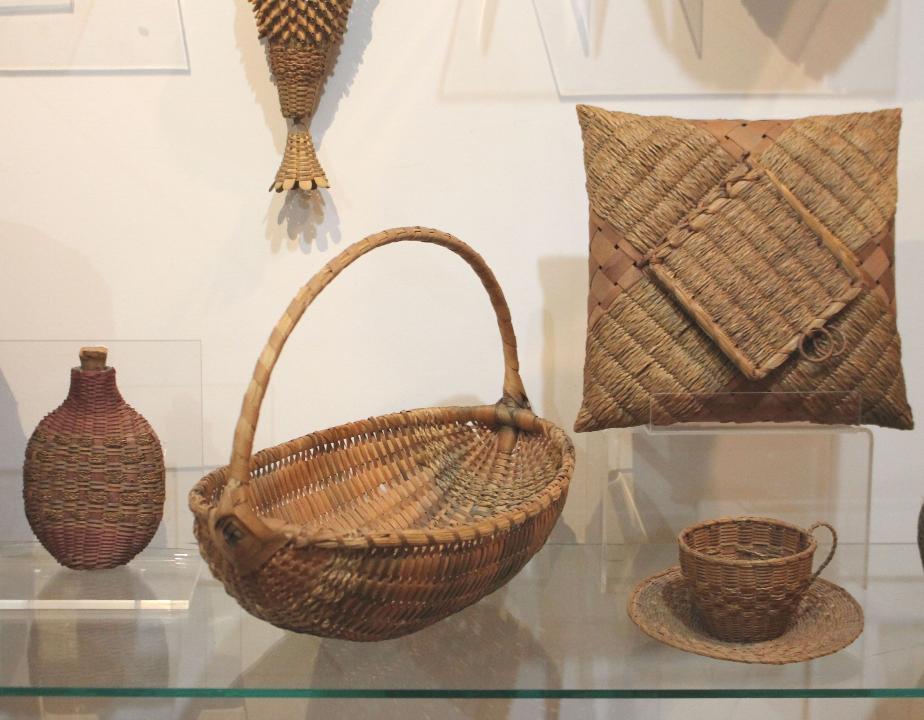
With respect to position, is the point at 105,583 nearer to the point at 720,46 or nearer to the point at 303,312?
the point at 303,312

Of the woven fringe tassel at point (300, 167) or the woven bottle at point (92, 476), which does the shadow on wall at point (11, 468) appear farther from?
the woven fringe tassel at point (300, 167)

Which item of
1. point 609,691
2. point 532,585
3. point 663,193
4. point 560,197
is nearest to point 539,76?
point 560,197

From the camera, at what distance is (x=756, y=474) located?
1102mm

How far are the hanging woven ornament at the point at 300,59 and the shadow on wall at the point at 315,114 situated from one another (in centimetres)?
2

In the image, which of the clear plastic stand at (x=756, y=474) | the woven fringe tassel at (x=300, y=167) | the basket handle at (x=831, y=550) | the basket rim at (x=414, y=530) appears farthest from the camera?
the woven fringe tassel at (x=300, y=167)

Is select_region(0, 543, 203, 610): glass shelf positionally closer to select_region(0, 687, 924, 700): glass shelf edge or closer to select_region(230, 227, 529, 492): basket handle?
select_region(0, 687, 924, 700): glass shelf edge

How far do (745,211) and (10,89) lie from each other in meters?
0.79

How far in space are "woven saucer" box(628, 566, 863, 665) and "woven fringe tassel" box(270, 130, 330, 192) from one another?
1.73 ft

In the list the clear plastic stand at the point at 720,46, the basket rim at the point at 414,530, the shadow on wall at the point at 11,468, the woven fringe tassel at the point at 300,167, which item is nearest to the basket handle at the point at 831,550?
the basket rim at the point at 414,530

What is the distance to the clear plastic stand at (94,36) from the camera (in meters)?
1.20

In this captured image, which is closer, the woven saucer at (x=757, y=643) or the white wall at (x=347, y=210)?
the woven saucer at (x=757, y=643)

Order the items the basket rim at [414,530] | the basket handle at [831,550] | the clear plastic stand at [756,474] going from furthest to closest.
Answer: the clear plastic stand at [756,474] → the basket handle at [831,550] → the basket rim at [414,530]

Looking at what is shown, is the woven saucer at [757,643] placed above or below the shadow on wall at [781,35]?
below

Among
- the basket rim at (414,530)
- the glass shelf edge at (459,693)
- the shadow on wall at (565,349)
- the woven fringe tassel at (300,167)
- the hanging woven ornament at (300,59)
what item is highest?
the hanging woven ornament at (300,59)
